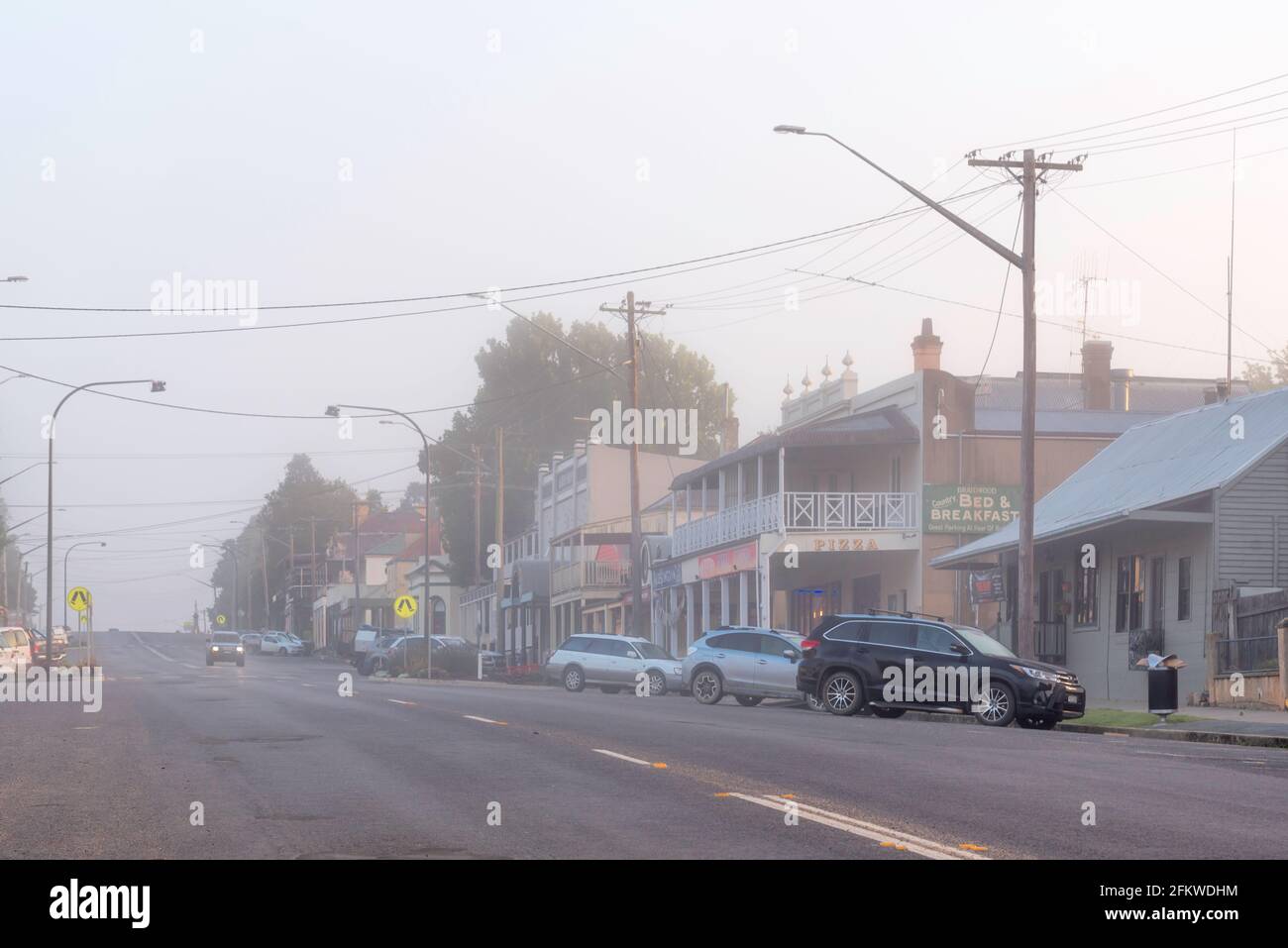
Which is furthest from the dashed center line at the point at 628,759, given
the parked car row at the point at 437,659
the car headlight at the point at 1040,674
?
the parked car row at the point at 437,659

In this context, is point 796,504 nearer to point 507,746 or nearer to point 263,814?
point 507,746

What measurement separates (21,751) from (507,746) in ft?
17.2

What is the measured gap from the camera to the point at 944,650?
84.1 ft

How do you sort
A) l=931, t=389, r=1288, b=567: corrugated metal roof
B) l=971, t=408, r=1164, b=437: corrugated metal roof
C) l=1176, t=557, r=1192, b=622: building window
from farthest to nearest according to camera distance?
l=971, t=408, r=1164, b=437: corrugated metal roof → l=1176, t=557, r=1192, b=622: building window → l=931, t=389, r=1288, b=567: corrugated metal roof

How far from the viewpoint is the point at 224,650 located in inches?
2798

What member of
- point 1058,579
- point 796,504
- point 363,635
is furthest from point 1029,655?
point 363,635

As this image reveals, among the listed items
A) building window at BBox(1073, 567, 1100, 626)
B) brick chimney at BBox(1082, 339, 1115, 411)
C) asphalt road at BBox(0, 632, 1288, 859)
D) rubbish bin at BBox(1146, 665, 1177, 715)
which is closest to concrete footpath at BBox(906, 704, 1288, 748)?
A: rubbish bin at BBox(1146, 665, 1177, 715)

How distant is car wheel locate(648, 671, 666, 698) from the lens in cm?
4034

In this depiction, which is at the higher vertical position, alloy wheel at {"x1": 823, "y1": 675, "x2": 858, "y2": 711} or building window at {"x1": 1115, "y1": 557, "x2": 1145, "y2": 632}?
building window at {"x1": 1115, "y1": 557, "x2": 1145, "y2": 632}

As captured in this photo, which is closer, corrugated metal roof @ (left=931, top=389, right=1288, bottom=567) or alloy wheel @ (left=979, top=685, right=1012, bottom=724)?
alloy wheel @ (left=979, top=685, right=1012, bottom=724)

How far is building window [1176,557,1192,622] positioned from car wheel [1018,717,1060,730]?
7662 millimetres

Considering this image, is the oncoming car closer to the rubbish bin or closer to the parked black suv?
the parked black suv

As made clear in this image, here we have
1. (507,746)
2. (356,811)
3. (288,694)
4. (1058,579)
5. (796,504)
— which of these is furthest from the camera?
(796,504)

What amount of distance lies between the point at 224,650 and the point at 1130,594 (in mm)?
46413
